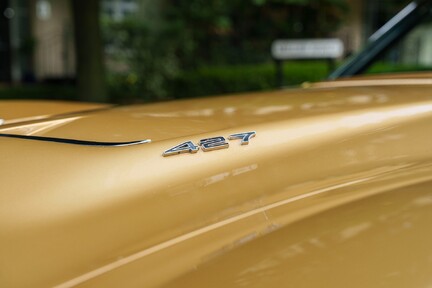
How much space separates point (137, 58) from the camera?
11.7m

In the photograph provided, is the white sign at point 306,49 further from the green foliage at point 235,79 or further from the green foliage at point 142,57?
the green foliage at point 142,57

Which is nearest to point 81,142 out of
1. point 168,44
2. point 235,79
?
point 235,79

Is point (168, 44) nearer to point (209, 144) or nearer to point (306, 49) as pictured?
point (306, 49)

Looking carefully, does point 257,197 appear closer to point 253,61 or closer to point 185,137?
point 185,137

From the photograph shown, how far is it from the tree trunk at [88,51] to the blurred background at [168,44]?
0.02 m

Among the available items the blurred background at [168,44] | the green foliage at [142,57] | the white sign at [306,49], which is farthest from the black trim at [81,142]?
the green foliage at [142,57]

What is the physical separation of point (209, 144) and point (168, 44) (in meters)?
11.0

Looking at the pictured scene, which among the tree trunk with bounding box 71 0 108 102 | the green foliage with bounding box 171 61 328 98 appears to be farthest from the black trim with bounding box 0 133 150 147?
the green foliage with bounding box 171 61 328 98

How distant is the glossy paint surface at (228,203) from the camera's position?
118cm

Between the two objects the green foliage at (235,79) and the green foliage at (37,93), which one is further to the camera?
the green foliage at (235,79)

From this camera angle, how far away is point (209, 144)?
138cm

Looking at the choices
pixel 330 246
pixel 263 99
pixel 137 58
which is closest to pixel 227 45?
pixel 137 58

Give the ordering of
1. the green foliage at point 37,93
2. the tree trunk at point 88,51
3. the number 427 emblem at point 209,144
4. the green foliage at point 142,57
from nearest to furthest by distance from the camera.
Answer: the number 427 emblem at point 209,144 < the tree trunk at point 88,51 < the green foliage at point 37,93 < the green foliage at point 142,57

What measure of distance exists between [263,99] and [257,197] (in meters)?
0.89
